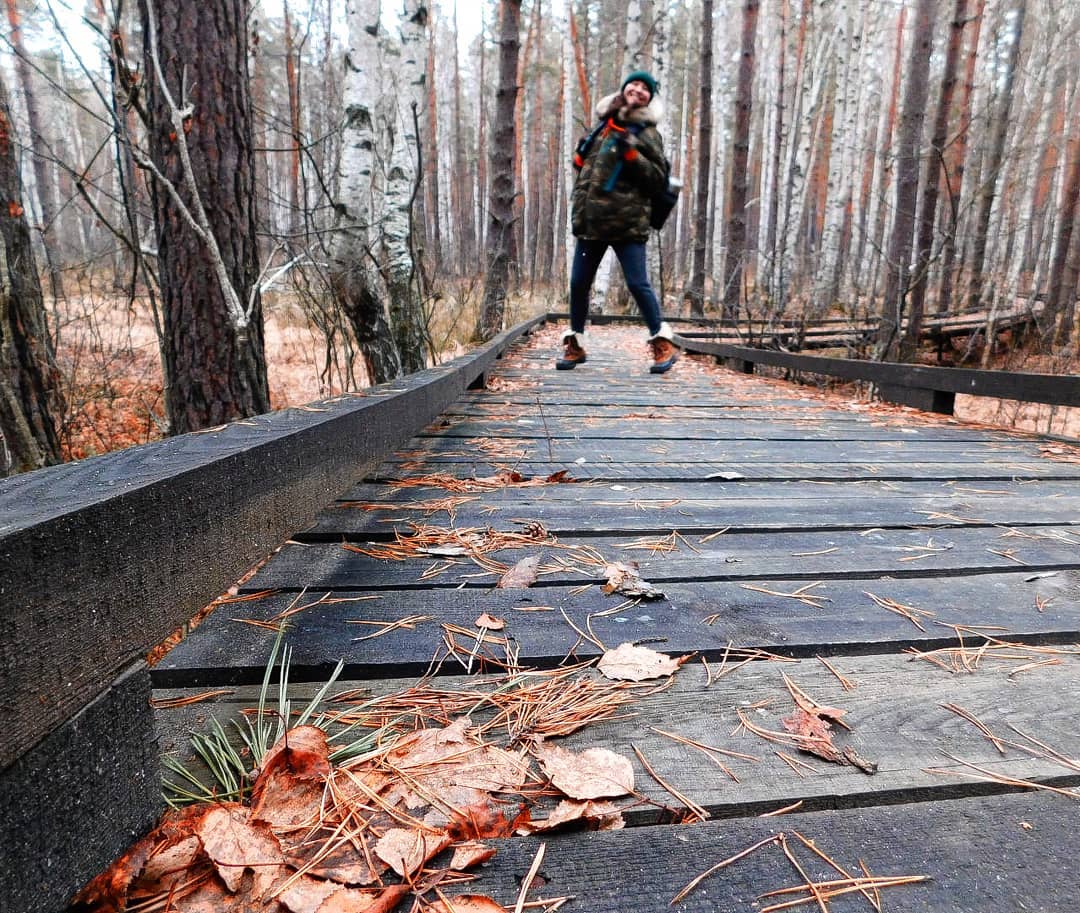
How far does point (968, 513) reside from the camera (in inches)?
81.9

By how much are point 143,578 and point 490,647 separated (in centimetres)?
63

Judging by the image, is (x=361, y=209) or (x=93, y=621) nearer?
(x=93, y=621)

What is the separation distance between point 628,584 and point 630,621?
0.16 meters

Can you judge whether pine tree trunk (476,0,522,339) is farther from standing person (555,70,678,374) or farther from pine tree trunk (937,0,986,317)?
pine tree trunk (937,0,986,317)

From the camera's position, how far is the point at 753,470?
2.63 metres

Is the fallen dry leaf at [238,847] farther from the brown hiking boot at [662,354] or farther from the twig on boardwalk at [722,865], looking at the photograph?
the brown hiking boot at [662,354]

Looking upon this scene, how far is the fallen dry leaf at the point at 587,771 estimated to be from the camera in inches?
32.6

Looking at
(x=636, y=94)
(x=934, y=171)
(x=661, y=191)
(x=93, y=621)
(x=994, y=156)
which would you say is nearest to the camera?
(x=93, y=621)

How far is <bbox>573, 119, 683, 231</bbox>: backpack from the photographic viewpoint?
4.81 metres

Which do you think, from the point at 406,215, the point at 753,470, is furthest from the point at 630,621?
the point at 406,215

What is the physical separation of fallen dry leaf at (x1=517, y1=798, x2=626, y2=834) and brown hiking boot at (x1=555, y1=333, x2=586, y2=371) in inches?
209

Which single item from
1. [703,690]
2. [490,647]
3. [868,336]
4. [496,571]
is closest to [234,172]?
[496,571]

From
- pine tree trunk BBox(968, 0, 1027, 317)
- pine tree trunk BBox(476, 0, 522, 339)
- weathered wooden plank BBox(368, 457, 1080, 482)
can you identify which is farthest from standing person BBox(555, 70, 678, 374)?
pine tree trunk BBox(968, 0, 1027, 317)

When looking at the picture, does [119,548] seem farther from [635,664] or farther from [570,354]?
[570,354]
